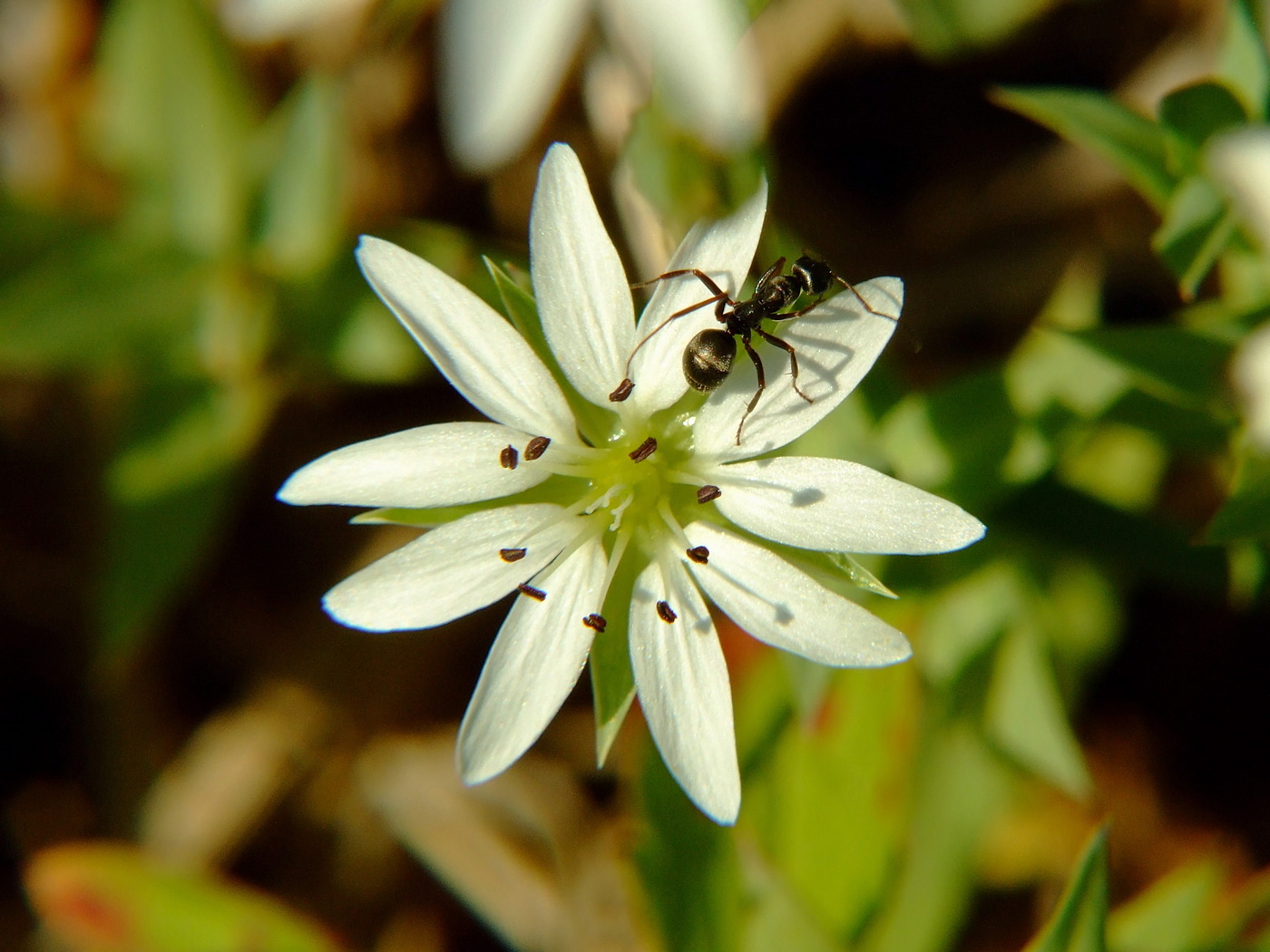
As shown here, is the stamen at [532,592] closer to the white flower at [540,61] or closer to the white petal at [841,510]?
the white petal at [841,510]

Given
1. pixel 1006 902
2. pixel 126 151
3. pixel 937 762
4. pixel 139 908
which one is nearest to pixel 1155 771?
pixel 1006 902

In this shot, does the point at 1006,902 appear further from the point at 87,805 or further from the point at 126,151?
the point at 126,151

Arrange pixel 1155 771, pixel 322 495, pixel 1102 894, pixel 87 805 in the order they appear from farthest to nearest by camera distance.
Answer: pixel 87 805
pixel 1155 771
pixel 1102 894
pixel 322 495

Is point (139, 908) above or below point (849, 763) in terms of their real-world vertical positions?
above

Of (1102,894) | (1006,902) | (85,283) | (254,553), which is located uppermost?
(85,283)

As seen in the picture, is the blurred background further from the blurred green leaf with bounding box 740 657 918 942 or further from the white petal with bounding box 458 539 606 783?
the white petal with bounding box 458 539 606 783

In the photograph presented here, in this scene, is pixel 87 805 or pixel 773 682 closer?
pixel 773 682

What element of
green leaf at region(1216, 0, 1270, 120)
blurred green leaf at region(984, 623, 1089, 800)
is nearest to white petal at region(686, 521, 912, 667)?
blurred green leaf at region(984, 623, 1089, 800)

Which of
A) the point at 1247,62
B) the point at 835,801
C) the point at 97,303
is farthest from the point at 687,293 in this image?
the point at 97,303

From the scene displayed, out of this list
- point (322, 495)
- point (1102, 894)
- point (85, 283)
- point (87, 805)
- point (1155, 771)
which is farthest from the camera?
point (87, 805)
